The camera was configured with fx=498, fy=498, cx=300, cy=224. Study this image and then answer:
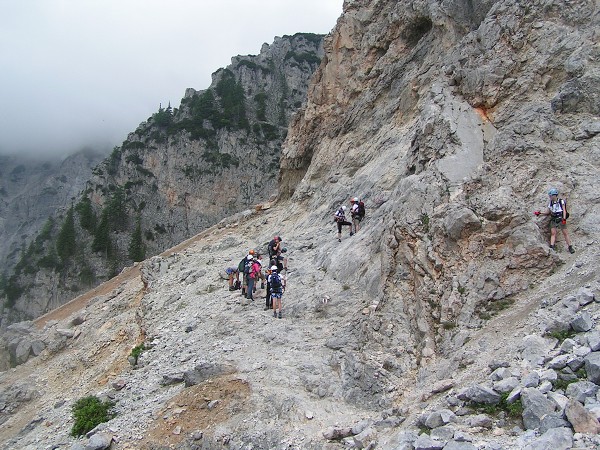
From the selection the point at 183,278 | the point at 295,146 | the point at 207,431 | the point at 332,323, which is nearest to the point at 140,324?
the point at 183,278

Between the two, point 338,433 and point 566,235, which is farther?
point 566,235

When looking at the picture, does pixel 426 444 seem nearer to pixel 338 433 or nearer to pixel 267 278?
pixel 338 433

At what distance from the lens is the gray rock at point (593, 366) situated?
6152mm

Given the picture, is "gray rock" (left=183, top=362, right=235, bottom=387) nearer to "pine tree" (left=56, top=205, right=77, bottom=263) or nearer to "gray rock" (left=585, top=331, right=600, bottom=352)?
"gray rock" (left=585, top=331, right=600, bottom=352)

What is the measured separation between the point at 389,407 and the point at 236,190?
276 ft

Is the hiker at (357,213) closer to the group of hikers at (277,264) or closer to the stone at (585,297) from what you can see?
the group of hikers at (277,264)

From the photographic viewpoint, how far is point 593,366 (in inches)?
246

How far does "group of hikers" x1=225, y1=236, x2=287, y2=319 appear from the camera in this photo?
51.9 ft

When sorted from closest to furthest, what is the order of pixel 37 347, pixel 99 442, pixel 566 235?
1. pixel 566 235
2. pixel 99 442
3. pixel 37 347

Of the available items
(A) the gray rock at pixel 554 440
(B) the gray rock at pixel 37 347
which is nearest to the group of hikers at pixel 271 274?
(A) the gray rock at pixel 554 440

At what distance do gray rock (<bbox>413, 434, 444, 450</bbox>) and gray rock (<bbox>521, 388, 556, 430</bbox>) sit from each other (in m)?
1.10

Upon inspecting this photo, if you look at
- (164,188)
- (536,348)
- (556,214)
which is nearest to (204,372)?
(536,348)

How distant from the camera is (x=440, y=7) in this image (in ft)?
88.3

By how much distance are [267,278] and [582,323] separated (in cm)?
1039
